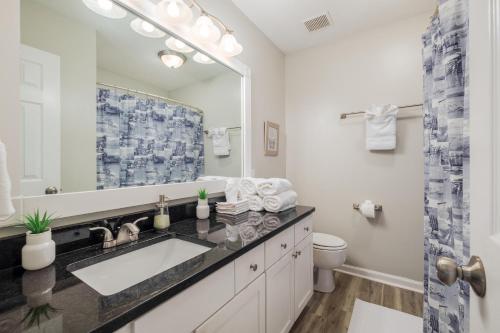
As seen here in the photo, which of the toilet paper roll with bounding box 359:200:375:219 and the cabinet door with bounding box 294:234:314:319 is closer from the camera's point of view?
the cabinet door with bounding box 294:234:314:319

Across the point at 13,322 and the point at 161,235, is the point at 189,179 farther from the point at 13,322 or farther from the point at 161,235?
the point at 13,322

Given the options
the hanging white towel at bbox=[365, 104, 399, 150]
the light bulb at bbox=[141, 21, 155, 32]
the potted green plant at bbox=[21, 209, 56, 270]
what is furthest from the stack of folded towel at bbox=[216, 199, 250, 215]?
the hanging white towel at bbox=[365, 104, 399, 150]

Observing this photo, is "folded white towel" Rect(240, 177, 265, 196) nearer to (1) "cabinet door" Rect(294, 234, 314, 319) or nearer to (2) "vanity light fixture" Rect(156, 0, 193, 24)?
(1) "cabinet door" Rect(294, 234, 314, 319)

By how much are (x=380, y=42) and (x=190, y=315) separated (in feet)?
8.72

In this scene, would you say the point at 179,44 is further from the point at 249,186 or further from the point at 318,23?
the point at 318,23

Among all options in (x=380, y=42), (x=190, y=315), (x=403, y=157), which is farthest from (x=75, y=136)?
(x=380, y=42)

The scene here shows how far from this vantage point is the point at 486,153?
419 millimetres

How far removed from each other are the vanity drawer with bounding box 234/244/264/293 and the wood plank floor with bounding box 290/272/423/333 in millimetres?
813

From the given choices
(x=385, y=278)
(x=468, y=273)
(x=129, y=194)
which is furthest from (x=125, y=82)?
(x=385, y=278)

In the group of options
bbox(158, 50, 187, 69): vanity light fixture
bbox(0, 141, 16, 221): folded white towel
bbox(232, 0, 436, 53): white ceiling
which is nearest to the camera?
bbox(0, 141, 16, 221): folded white towel

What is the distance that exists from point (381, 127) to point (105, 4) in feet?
Result: 7.20

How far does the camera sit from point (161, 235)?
1125 millimetres

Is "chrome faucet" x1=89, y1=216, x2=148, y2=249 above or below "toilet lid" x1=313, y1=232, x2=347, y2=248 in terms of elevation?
above

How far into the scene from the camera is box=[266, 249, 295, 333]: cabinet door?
1.19 metres
